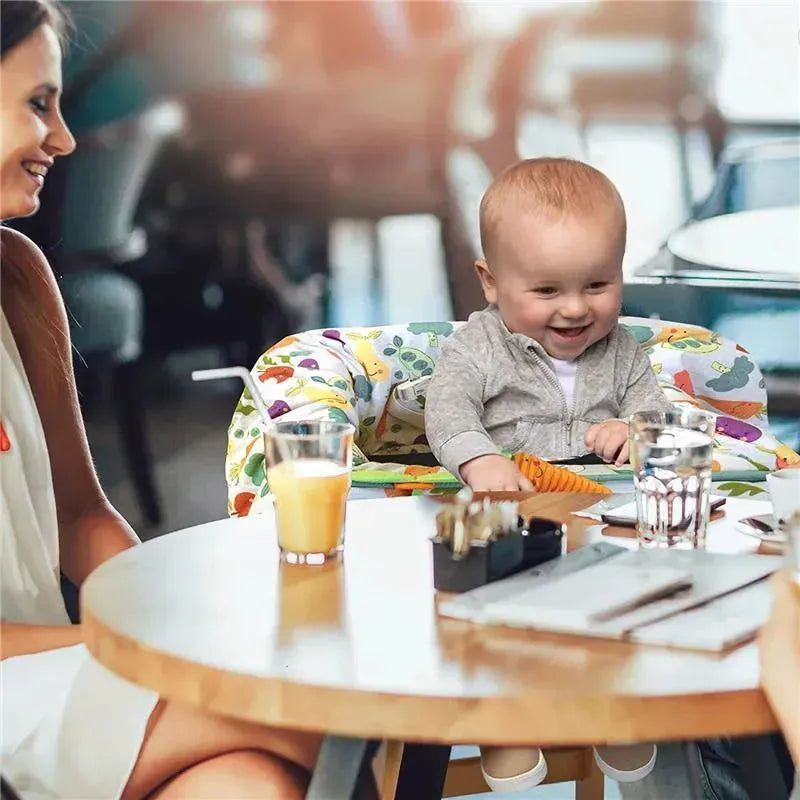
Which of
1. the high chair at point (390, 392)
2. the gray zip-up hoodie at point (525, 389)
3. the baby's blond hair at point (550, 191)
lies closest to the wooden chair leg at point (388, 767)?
the high chair at point (390, 392)

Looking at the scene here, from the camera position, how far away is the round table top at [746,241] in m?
3.18

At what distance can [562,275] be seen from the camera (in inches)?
84.6

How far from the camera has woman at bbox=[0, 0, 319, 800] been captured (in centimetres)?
119

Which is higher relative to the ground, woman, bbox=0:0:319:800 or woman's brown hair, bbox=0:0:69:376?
woman's brown hair, bbox=0:0:69:376

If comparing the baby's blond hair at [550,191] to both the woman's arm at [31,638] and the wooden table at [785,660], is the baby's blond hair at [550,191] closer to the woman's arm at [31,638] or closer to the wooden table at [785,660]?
the woman's arm at [31,638]

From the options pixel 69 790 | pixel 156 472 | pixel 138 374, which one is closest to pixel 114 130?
pixel 138 374

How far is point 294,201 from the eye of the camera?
10.0 ft

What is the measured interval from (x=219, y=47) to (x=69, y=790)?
2110mm

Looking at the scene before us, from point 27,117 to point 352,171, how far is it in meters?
1.48

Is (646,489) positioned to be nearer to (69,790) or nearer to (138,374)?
(69,790)

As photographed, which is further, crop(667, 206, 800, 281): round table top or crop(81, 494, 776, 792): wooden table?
crop(667, 206, 800, 281): round table top

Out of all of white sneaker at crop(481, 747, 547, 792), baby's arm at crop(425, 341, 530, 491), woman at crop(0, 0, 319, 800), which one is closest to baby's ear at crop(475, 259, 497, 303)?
baby's arm at crop(425, 341, 530, 491)

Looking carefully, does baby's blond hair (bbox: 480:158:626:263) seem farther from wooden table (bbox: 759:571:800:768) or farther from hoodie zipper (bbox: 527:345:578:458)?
wooden table (bbox: 759:571:800:768)

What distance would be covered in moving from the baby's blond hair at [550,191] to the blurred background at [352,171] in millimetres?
883
